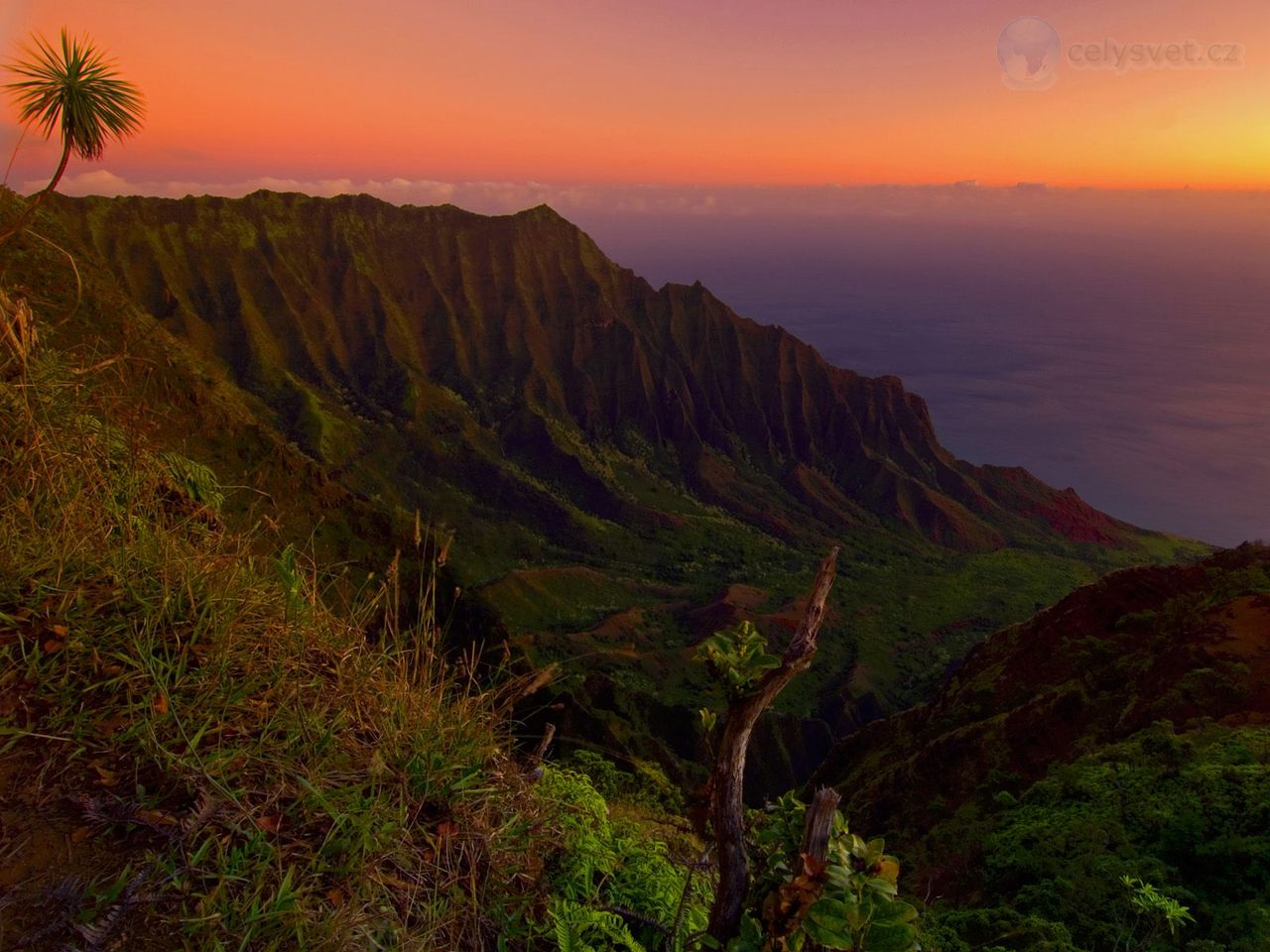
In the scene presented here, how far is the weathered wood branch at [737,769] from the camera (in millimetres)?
2340

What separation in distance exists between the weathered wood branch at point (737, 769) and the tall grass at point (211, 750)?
72cm

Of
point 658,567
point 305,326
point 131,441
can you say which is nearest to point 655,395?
point 658,567

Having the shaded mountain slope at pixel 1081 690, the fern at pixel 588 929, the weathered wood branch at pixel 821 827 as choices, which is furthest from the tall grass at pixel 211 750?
the shaded mountain slope at pixel 1081 690

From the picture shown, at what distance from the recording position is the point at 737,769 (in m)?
2.59

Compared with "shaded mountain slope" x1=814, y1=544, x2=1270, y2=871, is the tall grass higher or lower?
higher

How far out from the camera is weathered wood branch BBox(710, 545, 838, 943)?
234 cm

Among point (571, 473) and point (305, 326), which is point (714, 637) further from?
point (305, 326)

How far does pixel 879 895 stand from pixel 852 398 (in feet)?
463

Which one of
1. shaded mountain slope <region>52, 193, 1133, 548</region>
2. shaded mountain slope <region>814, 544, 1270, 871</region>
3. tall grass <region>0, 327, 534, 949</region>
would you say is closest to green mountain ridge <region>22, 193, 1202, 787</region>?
shaded mountain slope <region>52, 193, 1133, 548</region>

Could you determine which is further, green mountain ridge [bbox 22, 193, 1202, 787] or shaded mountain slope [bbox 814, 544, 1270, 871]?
green mountain ridge [bbox 22, 193, 1202, 787]

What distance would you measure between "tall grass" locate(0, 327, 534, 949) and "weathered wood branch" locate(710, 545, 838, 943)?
719 millimetres

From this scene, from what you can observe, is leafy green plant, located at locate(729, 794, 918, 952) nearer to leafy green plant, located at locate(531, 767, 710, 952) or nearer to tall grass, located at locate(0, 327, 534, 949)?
leafy green plant, located at locate(531, 767, 710, 952)

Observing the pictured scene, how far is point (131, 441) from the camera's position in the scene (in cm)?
311

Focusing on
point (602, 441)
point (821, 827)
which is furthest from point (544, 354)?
point (821, 827)
